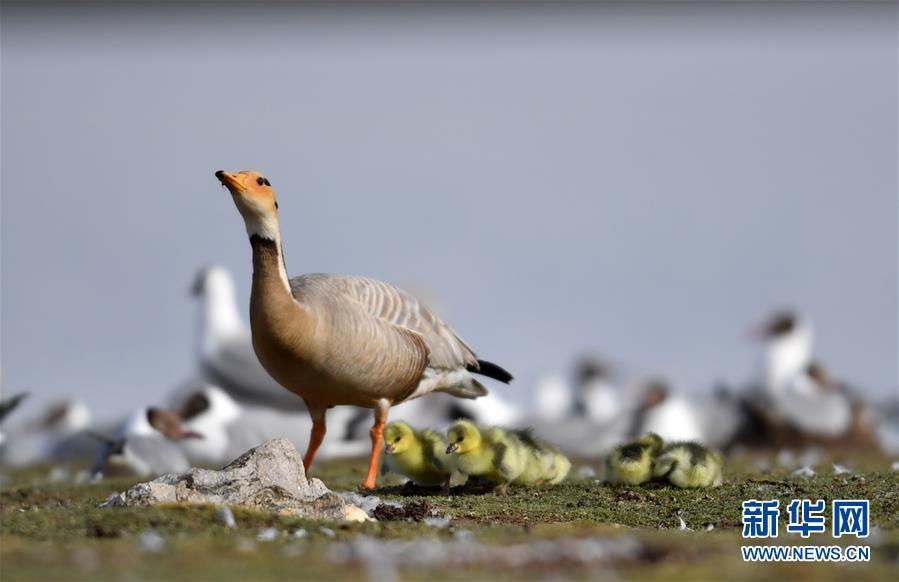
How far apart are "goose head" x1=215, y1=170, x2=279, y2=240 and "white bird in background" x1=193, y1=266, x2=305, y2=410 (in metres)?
7.49

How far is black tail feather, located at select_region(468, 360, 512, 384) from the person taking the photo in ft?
36.7

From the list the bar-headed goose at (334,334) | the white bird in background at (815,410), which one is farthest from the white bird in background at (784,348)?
the bar-headed goose at (334,334)

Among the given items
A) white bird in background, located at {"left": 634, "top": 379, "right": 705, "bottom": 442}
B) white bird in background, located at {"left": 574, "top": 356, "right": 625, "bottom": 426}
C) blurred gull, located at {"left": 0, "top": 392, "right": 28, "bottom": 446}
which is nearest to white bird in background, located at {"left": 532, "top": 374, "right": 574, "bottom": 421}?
white bird in background, located at {"left": 574, "top": 356, "right": 625, "bottom": 426}

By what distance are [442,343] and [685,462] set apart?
246cm

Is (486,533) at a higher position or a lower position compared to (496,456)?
lower

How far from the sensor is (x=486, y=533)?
6598 mm

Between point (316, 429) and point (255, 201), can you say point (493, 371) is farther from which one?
point (255, 201)

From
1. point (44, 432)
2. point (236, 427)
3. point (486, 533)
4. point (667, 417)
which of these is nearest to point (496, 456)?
point (486, 533)

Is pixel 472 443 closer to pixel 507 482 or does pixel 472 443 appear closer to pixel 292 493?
pixel 507 482

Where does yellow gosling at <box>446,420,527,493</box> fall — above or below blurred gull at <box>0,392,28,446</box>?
below

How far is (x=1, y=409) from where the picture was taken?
40.7ft

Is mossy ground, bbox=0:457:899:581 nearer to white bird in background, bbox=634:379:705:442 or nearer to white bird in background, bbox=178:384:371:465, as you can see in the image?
white bird in background, bbox=178:384:371:465

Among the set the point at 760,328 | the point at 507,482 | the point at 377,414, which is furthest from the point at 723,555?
the point at 760,328

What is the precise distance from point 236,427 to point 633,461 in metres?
8.10
